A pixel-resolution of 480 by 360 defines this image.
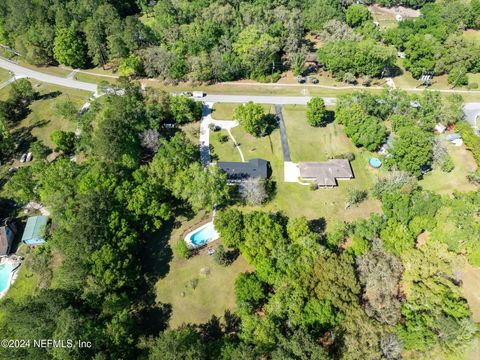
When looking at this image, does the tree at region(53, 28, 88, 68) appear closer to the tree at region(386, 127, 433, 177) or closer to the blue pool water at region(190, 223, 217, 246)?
the blue pool water at region(190, 223, 217, 246)

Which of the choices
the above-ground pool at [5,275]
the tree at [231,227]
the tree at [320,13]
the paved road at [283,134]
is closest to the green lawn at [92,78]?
the paved road at [283,134]

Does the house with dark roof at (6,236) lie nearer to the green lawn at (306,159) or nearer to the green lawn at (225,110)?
the green lawn at (306,159)

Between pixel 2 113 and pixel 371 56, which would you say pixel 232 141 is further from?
pixel 2 113

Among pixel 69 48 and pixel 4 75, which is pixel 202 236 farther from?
pixel 4 75

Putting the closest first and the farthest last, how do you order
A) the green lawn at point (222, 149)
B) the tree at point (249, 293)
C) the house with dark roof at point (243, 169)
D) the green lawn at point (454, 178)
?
the tree at point (249, 293) → the green lawn at point (454, 178) → the house with dark roof at point (243, 169) → the green lawn at point (222, 149)

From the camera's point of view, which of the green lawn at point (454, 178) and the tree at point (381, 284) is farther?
the green lawn at point (454, 178)

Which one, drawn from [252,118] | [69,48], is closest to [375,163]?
[252,118]
